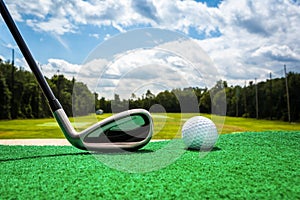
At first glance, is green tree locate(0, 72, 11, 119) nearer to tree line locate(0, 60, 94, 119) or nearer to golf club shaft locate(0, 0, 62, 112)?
tree line locate(0, 60, 94, 119)

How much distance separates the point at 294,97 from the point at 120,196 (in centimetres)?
2383

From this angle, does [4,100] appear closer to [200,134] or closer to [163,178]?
[200,134]

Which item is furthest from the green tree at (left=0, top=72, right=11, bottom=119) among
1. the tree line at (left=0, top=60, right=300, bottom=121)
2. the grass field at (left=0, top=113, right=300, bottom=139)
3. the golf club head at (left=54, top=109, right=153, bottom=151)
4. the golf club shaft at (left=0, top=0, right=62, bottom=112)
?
the golf club head at (left=54, top=109, right=153, bottom=151)

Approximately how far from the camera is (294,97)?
2416 cm

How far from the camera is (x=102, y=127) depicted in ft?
20.1

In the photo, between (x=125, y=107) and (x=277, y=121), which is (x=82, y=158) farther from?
(x=277, y=121)

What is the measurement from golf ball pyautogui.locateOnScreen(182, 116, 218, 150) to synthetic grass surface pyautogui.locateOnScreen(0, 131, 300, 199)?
0.53m

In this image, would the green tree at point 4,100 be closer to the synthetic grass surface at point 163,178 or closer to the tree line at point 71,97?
the tree line at point 71,97

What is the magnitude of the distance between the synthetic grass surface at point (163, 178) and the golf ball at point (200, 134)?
1.73 ft

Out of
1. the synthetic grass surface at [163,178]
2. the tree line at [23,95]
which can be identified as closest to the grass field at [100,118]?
the tree line at [23,95]

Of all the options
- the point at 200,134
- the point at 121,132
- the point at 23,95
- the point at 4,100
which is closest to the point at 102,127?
the point at 121,132

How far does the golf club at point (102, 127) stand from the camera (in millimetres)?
5895

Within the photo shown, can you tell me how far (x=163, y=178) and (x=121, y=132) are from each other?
2.38 m

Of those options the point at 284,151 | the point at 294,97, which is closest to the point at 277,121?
the point at 294,97
